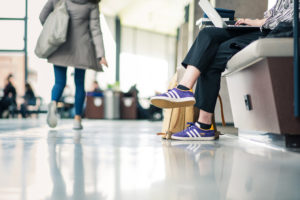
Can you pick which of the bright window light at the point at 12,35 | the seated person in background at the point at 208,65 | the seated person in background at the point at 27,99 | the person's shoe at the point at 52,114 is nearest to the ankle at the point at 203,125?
the seated person in background at the point at 208,65

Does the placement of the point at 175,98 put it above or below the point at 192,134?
above

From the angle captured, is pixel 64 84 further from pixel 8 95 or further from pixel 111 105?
pixel 8 95

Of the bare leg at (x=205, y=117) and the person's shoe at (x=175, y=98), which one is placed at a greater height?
the person's shoe at (x=175, y=98)

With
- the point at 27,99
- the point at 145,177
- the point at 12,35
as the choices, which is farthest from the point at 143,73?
the point at 145,177

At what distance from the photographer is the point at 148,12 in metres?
11.4

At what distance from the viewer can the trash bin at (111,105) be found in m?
7.71

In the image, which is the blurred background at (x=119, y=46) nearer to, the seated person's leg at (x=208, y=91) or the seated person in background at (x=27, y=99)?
the seated person in background at (x=27, y=99)

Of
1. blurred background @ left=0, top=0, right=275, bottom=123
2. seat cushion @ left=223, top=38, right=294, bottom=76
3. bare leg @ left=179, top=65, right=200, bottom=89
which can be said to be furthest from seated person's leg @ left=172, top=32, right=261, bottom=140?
blurred background @ left=0, top=0, right=275, bottom=123

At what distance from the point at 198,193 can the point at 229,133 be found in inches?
84.3

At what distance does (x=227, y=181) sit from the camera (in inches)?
30.3

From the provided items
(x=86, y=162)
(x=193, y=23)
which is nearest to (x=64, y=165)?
(x=86, y=162)

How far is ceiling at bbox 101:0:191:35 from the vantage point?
34.0 ft

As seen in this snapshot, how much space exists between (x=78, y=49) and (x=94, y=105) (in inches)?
197

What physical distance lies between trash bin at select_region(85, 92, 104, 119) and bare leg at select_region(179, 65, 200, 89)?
6.09 meters
